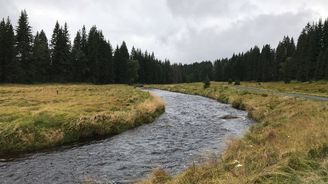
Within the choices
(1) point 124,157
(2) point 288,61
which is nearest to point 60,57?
(2) point 288,61

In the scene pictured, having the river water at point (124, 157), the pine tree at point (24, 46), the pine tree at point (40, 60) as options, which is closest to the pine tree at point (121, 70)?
the pine tree at point (40, 60)

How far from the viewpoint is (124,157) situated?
17500 millimetres

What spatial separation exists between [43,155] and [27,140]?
2154mm

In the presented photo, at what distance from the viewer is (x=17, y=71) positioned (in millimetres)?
75062

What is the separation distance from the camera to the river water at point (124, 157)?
14219 mm

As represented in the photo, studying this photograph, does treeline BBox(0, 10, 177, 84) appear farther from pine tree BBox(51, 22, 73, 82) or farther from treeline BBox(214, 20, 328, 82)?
treeline BBox(214, 20, 328, 82)

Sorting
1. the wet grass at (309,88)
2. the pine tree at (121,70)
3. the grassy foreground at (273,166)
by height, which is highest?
the pine tree at (121,70)

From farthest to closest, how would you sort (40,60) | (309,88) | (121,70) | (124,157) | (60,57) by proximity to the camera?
(121,70) < (60,57) < (40,60) < (309,88) < (124,157)

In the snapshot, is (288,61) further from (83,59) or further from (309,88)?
(83,59)

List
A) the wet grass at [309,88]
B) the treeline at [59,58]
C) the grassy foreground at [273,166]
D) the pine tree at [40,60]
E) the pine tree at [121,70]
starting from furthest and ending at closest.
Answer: the pine tree at [121,70]
the pine tree at [40,60]
the treeline at [59,58]
the wet grass at [309,88]
the grassy foreground at [273,166]

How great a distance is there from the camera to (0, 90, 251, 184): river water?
1422cm

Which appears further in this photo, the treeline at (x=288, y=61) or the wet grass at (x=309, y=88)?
the treeline at (x=288, y=61)

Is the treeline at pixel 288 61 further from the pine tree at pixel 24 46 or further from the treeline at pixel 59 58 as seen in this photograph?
the pine tree at pixel 24 46

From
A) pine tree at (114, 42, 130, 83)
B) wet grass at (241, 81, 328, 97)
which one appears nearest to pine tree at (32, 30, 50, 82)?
pine tree at (114, 42, 130, 83)
